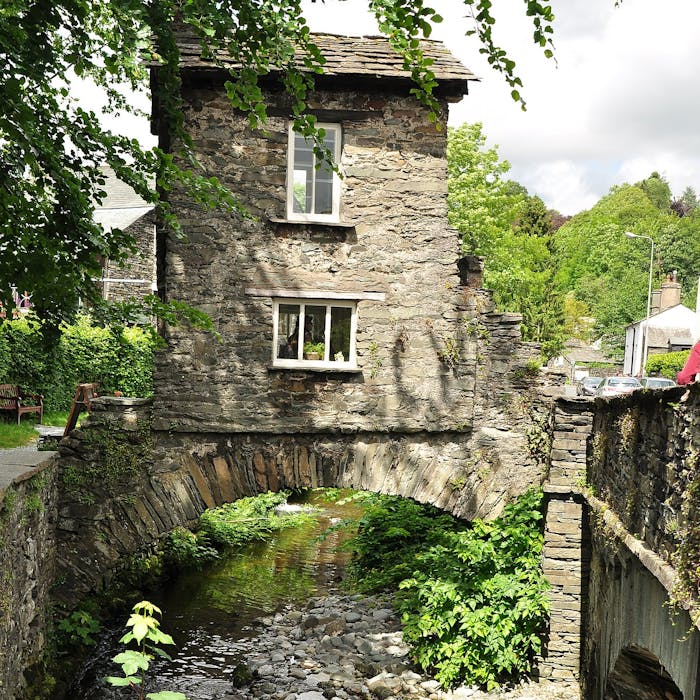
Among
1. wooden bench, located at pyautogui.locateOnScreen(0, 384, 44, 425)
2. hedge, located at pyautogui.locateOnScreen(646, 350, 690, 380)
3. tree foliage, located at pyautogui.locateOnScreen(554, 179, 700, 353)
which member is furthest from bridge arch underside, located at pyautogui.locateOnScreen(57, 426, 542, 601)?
tree foliage, located at pyautogui.locateOnScreen(554, 179, 700, 353)

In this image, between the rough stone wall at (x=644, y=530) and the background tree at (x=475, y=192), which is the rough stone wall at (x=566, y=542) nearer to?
the rough stone wall at (x=644, y=530)

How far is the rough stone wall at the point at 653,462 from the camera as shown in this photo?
4719 millimetres

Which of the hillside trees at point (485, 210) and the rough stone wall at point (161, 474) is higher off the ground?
the hillside trees at point (485, 210)

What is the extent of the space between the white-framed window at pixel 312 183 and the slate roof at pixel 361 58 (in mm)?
805

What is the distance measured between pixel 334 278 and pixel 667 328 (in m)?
42.1

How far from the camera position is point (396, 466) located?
10586 mm

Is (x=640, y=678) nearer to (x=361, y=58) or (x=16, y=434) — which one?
(x=361, y=58)

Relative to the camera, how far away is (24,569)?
8344 millimetres

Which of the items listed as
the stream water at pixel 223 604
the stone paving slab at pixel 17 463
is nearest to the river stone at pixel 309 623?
the stream water at pixel 223 604

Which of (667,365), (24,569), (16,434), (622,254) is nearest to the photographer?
(24,569)

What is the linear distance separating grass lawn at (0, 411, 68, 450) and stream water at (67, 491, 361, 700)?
139 inches

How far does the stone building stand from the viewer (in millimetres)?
10266

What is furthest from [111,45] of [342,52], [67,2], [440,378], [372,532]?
[372,532]

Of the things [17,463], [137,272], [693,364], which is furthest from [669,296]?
[17,463]
